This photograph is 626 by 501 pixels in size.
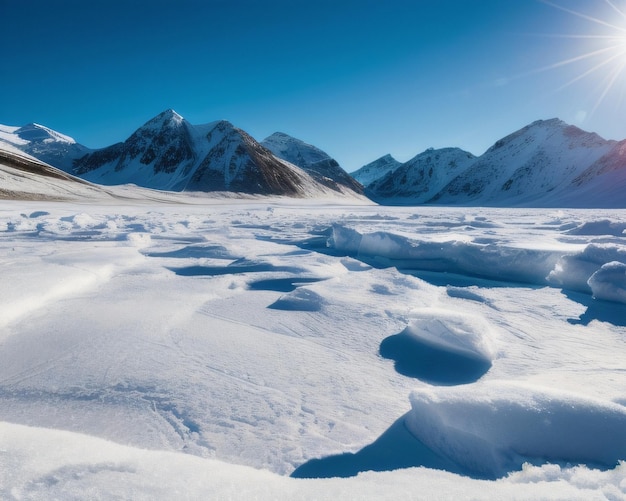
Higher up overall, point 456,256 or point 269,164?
point 269,164

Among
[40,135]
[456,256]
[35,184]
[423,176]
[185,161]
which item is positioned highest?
[423,176]

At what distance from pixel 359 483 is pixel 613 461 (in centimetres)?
122

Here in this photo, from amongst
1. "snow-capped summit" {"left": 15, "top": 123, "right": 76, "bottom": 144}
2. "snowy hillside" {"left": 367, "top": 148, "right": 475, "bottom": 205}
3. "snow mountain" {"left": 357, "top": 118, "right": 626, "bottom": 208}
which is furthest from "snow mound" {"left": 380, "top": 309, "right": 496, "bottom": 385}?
"snow-capped summit" {"left": 15, "top": 123, "right": 76, "bottom": 144}

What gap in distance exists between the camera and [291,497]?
145 centimetres

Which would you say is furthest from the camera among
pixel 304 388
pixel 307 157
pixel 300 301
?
pixel 307 157

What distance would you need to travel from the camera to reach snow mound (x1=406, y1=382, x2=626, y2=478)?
174 centimetres

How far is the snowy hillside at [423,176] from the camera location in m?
134

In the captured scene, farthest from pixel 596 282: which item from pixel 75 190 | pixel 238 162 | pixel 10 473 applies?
pixel 238 162

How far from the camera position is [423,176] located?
14338 cm

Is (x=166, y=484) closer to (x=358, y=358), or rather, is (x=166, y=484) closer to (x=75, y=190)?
(x=358, y=358)

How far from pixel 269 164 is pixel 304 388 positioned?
85.3m

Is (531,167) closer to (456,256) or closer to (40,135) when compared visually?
(456,256)

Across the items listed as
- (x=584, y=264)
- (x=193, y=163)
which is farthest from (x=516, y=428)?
(x=193, y=163)

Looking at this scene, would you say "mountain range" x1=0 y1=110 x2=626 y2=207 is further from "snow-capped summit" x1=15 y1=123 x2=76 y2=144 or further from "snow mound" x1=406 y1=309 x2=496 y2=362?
"snow mound" x1=406 y1=309 x2=496 y2=362
